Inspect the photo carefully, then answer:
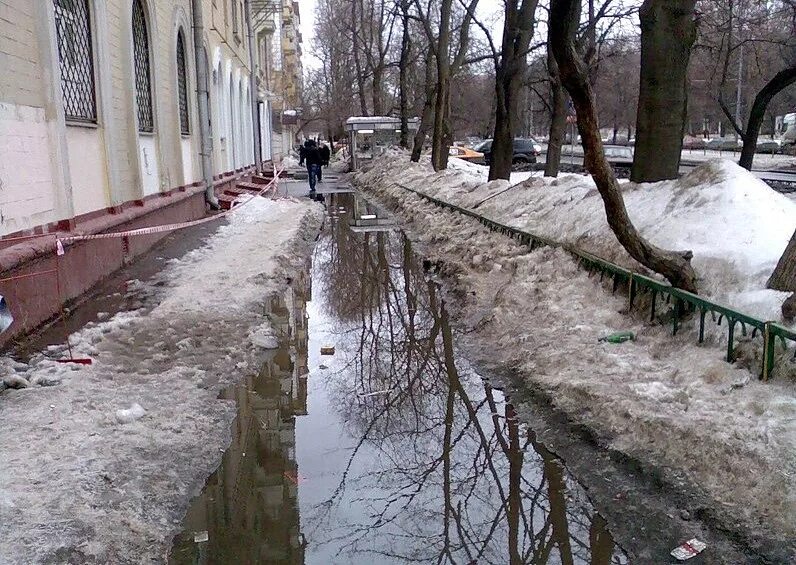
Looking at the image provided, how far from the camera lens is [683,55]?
8.25 metres

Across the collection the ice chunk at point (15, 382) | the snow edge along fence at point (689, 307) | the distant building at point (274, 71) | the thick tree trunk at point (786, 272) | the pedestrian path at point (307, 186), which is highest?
the distant building at point (274, 71)

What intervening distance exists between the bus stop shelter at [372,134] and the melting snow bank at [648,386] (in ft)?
87.0

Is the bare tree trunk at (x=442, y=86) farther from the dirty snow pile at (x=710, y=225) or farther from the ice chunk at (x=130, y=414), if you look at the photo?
the ice chunk at (x=130, y=414)

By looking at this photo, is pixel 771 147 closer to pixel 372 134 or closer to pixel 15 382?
pixel 372 134

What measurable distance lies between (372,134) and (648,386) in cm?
3852

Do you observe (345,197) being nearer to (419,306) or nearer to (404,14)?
(404,14)

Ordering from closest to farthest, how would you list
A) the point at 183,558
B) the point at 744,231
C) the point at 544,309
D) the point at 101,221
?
the point at 183,558 → the point at 744,231 → the point at 544,309 → the point at 101,221

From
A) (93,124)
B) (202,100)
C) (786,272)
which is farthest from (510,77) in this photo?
(786,272)

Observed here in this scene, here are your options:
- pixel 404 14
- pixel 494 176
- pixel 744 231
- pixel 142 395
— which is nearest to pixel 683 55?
pixel 744 231

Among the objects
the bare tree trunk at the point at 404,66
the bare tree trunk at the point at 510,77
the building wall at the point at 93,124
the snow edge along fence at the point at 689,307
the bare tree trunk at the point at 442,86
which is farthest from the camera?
the bare tree trunk at the point at 404,66

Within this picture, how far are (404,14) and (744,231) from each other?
19903 mm

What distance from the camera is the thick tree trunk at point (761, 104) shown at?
948 cm

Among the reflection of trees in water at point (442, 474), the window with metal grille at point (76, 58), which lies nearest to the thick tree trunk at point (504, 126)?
the window with metal grille at point (76, 58)

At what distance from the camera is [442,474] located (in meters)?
4.37
